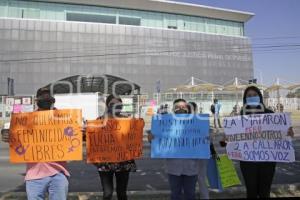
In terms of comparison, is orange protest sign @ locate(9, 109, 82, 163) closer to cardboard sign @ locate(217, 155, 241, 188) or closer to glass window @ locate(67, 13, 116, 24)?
cardboard sign @ locate(217, 155, 241, 188)

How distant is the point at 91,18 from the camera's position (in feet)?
189

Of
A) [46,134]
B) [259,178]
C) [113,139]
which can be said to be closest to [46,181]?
[46,134]

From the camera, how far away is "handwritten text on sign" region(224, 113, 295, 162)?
5.13m

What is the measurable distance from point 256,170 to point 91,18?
55036 millimetres

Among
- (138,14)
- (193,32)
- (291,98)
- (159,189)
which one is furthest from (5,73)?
(159,189)

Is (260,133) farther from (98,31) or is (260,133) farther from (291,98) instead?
(98,31)

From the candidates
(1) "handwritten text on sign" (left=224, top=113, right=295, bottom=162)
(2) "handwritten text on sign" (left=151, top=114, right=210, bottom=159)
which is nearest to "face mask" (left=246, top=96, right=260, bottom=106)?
(1) "handwritten text on sign" (left=224, top=113, right=295, bottom=162)

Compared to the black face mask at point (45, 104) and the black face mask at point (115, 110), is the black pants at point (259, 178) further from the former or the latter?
the black face mask at point (45, 104)

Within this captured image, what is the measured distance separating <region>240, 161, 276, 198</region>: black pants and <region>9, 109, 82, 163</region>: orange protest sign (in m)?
2.11

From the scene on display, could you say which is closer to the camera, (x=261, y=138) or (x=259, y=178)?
(x=259, y=178)

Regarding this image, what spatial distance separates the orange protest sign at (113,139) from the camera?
5.35 metres

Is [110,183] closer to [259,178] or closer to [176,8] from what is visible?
[259,178]

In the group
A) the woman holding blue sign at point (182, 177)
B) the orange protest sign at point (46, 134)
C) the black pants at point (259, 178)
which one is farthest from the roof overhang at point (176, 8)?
the black pants at point (259, 178)

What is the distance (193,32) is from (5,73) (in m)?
28.5
